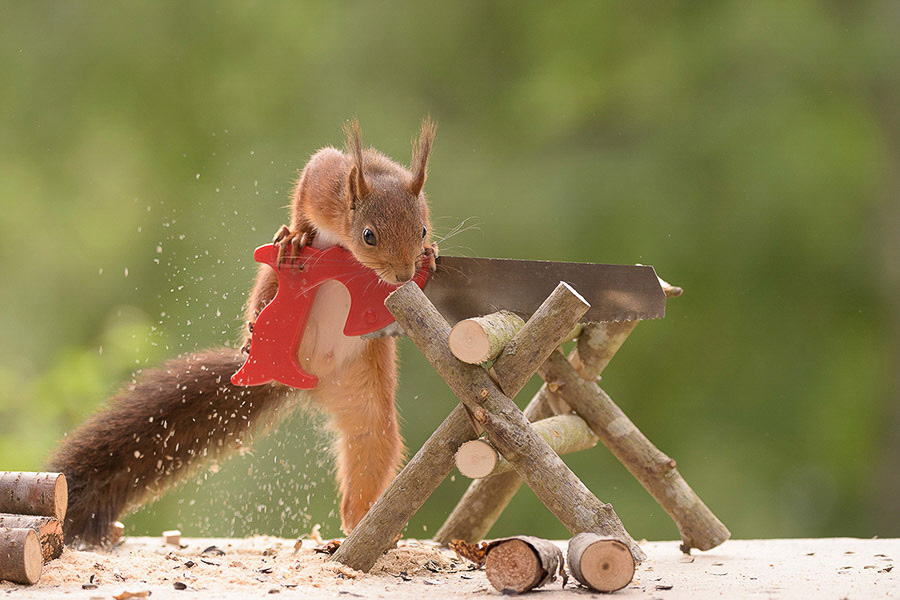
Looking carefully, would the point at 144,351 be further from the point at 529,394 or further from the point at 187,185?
the point at 529,394

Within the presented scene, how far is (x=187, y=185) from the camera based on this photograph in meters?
6.11

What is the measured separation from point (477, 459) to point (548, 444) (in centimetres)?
27

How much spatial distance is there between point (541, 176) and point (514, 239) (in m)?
0.43

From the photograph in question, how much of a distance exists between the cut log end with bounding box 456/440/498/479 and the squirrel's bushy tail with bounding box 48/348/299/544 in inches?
35.7

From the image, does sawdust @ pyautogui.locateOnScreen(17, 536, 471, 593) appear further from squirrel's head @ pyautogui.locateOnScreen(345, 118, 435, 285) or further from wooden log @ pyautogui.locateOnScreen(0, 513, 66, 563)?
squirrel's head @ pyautogui.locateOnScreen(345, 118, 435, 285)

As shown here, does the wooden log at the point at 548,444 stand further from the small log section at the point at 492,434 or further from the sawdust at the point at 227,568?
the sawdust at the point at 227,568

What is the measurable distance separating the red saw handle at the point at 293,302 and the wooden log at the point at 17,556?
748 millimetres

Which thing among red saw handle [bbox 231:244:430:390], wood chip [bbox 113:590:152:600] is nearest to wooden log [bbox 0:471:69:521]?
wood chip [bbox 113:590:152:600]

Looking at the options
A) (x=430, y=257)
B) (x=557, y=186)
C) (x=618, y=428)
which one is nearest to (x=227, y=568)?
(x=430, y=257)

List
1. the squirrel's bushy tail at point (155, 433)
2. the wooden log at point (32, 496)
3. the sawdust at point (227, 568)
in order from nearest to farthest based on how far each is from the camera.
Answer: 1. the sawdust at point (227, 568)
2. the wooden log at point (32, 496)
3. the squirrel's bushy tail at point (155, 433)

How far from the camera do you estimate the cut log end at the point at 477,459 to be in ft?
7.93

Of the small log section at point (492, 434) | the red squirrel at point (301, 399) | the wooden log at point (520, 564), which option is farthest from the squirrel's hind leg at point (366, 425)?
the wooden log at point (520, 564)

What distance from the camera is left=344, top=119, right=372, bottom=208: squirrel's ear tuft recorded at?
107 inches

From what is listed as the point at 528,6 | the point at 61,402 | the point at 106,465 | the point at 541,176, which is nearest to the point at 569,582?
the point at 106,465
